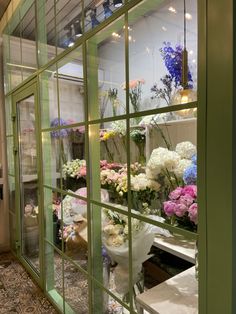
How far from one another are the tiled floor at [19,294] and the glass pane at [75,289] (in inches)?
10.7

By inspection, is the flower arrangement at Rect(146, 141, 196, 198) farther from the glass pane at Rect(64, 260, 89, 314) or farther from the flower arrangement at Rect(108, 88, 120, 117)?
the glass pane at Rect(64, 260, 89, 314)

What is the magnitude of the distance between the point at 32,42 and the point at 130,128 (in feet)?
5.47

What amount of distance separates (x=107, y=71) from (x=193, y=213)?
97 cm

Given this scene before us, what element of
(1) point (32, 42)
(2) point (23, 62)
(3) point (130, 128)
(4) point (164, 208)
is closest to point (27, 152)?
(2) point (23, 62)

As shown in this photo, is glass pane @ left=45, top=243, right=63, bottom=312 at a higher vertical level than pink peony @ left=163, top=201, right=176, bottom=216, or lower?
lower

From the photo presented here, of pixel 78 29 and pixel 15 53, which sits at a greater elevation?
pixel 15 53

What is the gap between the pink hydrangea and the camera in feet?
3.45

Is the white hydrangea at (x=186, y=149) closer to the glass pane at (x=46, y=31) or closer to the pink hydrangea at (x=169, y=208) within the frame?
the pink hydrangea at (x=169, y=208)

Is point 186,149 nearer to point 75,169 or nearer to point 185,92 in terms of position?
point 185,92

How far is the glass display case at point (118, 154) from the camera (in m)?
1.05

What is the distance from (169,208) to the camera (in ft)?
3.50

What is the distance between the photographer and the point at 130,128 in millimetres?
1280

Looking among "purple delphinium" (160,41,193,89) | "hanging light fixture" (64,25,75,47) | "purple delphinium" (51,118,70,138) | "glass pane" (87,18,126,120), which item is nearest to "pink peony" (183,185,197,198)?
"purple delphinium" (160,41,193,89)

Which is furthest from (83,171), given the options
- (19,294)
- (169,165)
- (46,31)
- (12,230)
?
(12,230)
